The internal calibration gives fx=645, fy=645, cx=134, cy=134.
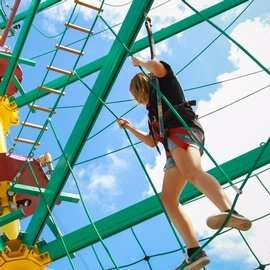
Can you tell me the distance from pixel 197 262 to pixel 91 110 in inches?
84.4

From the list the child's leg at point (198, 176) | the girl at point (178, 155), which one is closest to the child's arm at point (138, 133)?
the girl at point (178, 155)

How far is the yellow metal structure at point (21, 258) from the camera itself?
6020 millimetres

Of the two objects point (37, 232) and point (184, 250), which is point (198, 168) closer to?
point (184, 250)

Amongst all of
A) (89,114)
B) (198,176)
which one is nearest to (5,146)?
(89,114)

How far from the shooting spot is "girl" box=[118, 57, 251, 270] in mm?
3477

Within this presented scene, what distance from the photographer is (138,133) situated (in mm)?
4270

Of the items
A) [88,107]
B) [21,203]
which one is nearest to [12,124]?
[21,203]

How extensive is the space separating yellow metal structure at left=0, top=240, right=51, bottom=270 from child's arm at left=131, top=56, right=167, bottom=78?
9.60ft

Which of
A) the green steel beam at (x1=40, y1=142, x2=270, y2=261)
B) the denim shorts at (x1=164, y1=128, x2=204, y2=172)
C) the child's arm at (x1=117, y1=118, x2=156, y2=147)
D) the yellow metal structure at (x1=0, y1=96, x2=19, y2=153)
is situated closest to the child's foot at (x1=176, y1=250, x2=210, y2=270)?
the denim shorts at (x1=164, y1=128, x2=204, y2=172)

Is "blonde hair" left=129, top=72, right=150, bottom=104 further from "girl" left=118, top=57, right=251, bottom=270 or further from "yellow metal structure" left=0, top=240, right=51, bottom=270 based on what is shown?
"yellow metal structure" left=0, top=240, right=51, bottom=270

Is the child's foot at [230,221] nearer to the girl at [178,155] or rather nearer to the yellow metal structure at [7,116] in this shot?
the girl at [178,155]

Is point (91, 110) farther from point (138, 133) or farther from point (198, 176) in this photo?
point (198, 176)

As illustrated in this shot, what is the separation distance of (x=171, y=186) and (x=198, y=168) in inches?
9.9

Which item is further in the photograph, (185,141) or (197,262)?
(185,141)
